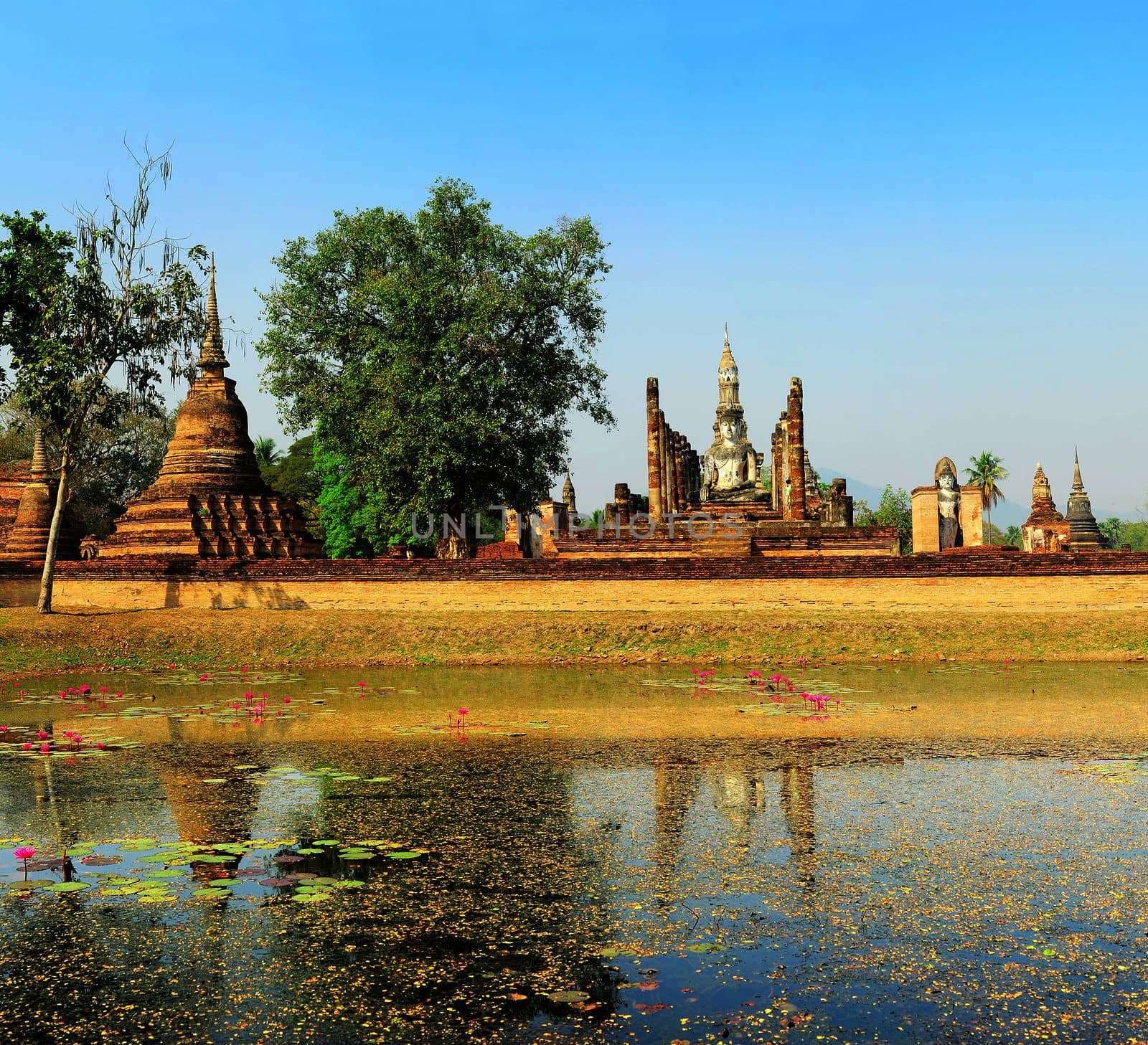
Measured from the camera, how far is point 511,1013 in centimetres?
417

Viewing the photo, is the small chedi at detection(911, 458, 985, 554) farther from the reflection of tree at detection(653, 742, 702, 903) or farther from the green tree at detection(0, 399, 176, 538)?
the green tree at detection(0, 399, 176, 538)

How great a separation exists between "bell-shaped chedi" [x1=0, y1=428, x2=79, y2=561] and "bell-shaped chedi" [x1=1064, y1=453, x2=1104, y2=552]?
36.2 metres

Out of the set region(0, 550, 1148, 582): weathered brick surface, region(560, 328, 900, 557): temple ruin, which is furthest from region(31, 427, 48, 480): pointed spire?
region(560, 328, 900, 557): temple ruin

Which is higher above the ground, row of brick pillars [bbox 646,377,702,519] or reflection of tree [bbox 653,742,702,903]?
row of brick pillars [bbox 646,377,702,519]

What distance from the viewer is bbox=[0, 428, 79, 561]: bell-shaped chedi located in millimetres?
32312

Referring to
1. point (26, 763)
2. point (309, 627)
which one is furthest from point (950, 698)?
point (309, 627)

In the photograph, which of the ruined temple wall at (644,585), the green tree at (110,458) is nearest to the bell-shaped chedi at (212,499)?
the ruined temple wall at (644,585)

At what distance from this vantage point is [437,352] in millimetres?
27875

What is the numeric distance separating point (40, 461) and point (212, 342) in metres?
7.01

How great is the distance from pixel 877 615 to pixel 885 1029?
17.5 meters

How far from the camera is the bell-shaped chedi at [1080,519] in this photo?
45.9m

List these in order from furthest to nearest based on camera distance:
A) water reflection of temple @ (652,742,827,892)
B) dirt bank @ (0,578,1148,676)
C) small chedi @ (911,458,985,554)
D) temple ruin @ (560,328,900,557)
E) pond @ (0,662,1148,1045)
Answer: small chedi @ (911,458,985,554) → temple ruin @ (560,328,900,557) → dirt bank @ (0,578,1148,676) → water reflection of temple @ (652,742,827,892) → pond @ (0,662,1148,1045)

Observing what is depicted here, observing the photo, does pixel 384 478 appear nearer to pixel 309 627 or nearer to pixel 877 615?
pixel 309 627

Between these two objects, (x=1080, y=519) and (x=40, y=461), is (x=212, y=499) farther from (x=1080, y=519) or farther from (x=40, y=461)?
(x=1080, y=519)
